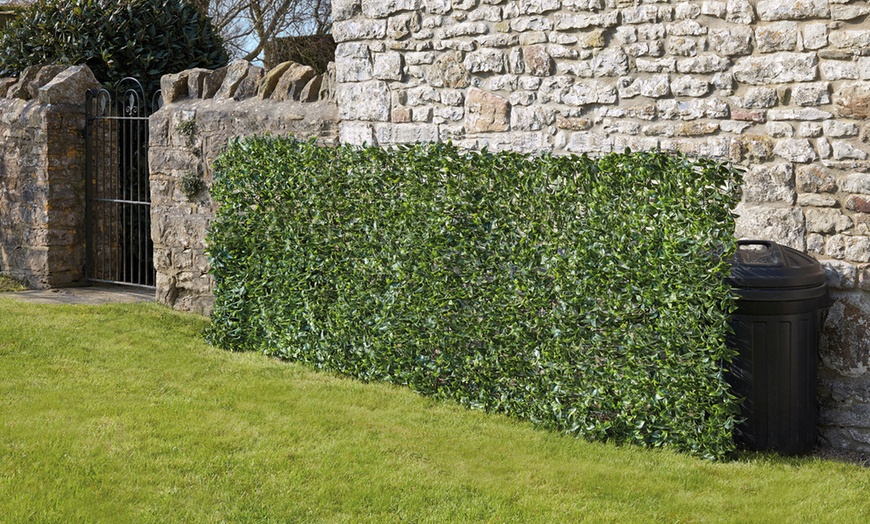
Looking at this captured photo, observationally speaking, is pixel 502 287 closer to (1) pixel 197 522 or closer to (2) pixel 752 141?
(2) pixel 752 141

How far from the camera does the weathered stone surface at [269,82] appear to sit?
25.1ft

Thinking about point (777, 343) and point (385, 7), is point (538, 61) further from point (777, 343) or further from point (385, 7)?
point (777, 343)

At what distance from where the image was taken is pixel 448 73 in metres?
6.23

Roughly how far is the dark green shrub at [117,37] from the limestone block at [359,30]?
3427mm

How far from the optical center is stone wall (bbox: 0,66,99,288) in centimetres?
905

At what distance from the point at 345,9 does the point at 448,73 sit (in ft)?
3.34

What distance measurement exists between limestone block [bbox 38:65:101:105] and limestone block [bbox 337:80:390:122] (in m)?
3.64

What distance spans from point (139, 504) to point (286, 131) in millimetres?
3819

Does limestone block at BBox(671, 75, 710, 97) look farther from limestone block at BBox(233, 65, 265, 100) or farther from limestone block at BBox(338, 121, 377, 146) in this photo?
limestone block at BBox(233, 65, 265, 100)

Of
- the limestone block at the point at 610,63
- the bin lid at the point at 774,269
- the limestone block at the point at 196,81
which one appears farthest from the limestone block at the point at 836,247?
the limestone block at the point at 196,81

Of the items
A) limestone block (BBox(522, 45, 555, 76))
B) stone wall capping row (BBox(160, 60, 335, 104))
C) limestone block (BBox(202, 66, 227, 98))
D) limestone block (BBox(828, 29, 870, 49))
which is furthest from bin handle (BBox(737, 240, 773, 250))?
limestone block (BBox(202, 66, 227, 98))

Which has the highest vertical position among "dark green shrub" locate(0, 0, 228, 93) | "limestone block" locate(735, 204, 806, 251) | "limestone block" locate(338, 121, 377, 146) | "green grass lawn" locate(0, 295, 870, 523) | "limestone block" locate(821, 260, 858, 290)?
"dark green shrub" locate(0, 0, 228, 93)

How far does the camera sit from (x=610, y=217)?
16.6ft

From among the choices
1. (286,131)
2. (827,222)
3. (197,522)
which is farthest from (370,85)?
(197,522)
